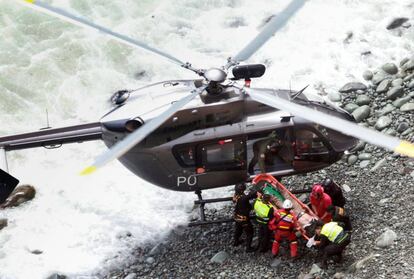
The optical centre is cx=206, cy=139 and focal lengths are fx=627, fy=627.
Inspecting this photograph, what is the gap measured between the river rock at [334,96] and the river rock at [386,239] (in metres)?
4.65

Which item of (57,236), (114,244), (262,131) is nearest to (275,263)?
(262,131)

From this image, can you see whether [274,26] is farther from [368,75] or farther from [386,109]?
[368,75]

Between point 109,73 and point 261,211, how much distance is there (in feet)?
24.5

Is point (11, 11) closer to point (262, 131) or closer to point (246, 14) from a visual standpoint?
point (246, 14)

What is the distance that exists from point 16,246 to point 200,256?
3.63 m

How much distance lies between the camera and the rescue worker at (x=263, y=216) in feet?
33.5

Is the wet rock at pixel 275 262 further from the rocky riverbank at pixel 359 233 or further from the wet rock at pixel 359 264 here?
the wet rock at pixel 359 264

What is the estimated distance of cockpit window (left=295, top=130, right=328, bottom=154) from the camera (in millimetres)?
10854

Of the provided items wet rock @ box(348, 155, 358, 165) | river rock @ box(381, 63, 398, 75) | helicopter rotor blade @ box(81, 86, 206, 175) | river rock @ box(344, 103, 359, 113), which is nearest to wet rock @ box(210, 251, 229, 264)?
helicopter rotor blade @ box(81, 86, 206, 175)

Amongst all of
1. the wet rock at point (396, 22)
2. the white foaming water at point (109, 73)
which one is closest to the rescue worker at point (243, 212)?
the white foaming water at point (109, 73)

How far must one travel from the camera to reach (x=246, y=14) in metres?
18.1

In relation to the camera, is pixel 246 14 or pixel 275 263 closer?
pixel 275 263

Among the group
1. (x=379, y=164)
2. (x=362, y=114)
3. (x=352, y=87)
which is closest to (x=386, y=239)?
(x=379, y=164)

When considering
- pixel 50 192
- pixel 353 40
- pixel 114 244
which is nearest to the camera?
pixel 114 244
